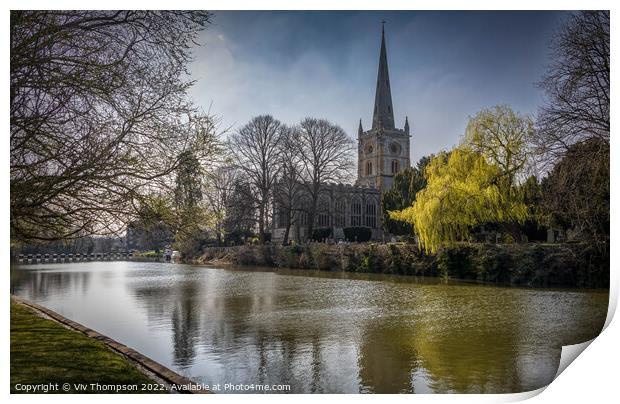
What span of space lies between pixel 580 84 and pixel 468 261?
1000 cm

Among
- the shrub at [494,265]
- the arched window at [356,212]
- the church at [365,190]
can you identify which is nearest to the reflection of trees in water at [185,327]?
the shrub at [494,265]

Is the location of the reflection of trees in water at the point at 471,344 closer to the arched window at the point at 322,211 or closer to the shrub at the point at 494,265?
the shrub at the point at 494,265

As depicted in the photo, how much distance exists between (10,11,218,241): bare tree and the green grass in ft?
3.43

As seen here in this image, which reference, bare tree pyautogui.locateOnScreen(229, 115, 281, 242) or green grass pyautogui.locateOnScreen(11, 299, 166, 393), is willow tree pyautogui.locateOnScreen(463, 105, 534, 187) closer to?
bare tree pyautogui.locateOnScreen(229, 115, 281, 242)

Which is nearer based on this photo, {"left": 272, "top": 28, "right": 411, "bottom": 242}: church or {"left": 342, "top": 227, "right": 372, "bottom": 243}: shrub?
{"left": 272, "top": 28, "right": 411, "bottom": 242}: church

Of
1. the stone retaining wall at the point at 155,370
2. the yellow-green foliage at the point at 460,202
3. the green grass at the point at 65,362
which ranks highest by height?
the yellow-green foliage at the point at 460,202

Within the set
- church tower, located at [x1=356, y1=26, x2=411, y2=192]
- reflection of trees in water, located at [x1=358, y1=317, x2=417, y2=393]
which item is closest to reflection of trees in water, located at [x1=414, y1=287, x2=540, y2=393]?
reflection of trees in water, located at [x1=358, y1=317, x2=417, y2=393]

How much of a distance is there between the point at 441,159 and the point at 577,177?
391 inches

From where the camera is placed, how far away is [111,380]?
4.51 metres

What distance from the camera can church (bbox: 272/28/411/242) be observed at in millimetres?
29545

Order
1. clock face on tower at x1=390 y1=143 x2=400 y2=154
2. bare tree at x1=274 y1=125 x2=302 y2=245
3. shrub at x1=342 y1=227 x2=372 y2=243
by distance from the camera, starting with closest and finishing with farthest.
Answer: bare tree at x1=274 y1=125 x2=302 y2=245 < shrub at x1=342 y1=227 x2=372 y2=243 < clock face on tower at x1=390 y1=143 x2=400 y2=154

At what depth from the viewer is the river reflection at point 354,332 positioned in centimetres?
522

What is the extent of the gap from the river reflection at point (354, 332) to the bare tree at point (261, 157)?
823 cm
